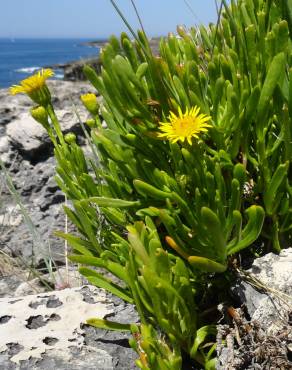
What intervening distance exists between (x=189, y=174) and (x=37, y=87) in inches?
30.1

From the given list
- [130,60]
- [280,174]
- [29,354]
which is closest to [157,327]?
[29,354]

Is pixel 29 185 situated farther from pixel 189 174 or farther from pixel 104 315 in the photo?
pixel 189 174

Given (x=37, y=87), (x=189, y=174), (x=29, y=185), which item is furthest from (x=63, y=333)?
(x=29, y=185)

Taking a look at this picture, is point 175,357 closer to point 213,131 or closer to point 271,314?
point 271,314

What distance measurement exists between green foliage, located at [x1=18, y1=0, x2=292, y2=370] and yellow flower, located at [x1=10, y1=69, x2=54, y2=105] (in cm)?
30

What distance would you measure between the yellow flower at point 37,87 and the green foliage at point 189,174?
0.30m

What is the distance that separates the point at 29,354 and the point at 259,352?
71 cm

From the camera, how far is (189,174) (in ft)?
5.08

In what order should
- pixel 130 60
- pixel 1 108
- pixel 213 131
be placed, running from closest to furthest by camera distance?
pixel 213 131 → pixel 130 60 → pixel 1 108

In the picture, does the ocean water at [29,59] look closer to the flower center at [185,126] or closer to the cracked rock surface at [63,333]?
the cracked rock surface at [63,333]

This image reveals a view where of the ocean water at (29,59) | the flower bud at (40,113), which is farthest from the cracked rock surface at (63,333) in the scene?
the ocean water at (29,59)

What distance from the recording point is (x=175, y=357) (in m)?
1.42

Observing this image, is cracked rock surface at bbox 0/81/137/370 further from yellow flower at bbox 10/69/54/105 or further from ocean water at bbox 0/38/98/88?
ocean water at bbox 0/38/98/88

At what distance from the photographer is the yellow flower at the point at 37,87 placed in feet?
6.32
